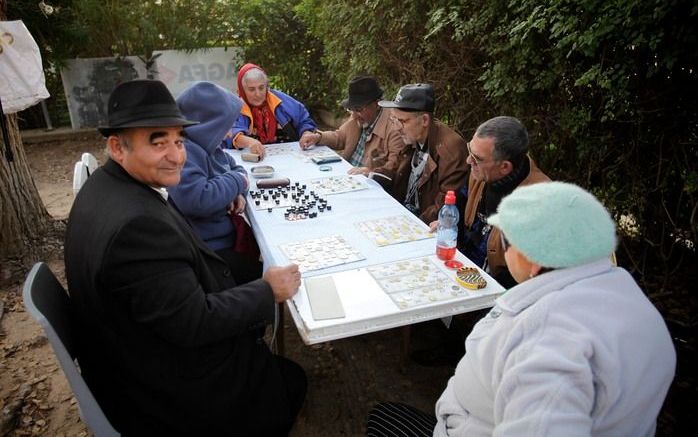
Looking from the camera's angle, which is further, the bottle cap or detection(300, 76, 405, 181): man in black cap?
detection(300, 76, 405, 181): man in black cap

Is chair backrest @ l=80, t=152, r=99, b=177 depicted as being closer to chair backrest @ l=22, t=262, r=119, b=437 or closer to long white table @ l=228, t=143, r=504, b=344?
long white table @ l=228, t=143, r=504, b=344

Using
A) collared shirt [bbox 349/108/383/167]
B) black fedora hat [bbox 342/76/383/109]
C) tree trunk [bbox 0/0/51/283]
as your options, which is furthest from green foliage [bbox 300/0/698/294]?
tree trunk [bbox 0/0/51/283]

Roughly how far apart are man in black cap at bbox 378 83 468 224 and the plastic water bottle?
0.89 m

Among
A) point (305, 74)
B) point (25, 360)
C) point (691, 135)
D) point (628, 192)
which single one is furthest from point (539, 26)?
point (305, 74)

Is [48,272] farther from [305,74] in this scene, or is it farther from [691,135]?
[305,74]

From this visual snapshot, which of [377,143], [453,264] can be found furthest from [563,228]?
[377,143]

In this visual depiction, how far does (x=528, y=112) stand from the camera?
3.63m

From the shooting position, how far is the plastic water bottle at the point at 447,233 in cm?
237

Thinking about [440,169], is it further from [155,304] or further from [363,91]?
[155,304]

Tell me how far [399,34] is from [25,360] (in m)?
4.83

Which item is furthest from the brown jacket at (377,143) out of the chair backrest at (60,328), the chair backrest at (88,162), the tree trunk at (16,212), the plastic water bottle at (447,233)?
the tree trunk at (16,212)

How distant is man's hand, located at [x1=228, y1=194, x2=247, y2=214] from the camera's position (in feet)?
10.6

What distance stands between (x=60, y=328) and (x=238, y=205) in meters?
Result: 1.64

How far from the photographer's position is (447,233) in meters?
2.42
